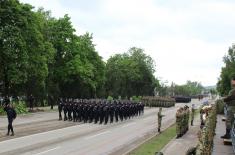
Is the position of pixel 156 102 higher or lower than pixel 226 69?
lower

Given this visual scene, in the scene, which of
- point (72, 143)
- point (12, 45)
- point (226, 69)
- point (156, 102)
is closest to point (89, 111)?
point (12, 45)

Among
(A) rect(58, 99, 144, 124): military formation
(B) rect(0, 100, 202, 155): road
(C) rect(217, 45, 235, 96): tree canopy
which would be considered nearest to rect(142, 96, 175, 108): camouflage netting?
(C) rect(217, 45, 235, 96): tree canopy

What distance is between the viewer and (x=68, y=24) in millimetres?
64062

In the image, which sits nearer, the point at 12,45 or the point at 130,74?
the point at 12,45

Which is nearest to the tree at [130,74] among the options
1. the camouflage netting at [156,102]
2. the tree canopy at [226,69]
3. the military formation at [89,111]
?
the camouflage netting at [156,102]

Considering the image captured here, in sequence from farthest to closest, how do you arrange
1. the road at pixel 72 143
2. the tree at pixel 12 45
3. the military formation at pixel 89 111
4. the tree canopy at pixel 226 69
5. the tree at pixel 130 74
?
the tree at pixel 130 74 → the tree canopy at pixel 226 69 → the tree at pixel 12 45 → the military formation at pixel 89 111 → the road at pixel 72 143

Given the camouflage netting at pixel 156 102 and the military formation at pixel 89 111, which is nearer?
the military formation at pixel 89 111

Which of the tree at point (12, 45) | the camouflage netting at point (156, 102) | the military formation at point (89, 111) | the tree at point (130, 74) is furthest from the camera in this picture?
the tree at point (130, 74)

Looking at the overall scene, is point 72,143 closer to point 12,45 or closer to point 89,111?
point 89,111

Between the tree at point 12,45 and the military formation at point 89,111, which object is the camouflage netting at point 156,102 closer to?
the tree at point 12,45

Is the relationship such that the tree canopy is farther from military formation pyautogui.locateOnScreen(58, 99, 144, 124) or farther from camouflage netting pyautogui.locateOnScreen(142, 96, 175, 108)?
military formation pyautogui.locateOnScreen(58, 99, 144, 124)

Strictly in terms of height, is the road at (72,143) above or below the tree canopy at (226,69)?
below

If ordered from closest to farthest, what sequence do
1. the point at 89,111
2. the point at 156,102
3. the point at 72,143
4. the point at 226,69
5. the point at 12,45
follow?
the point at 72,143
the point at 89,111
the point at 12,45
the point at 226,69
the point at 156,102

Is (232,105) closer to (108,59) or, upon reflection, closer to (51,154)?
(51,154)
